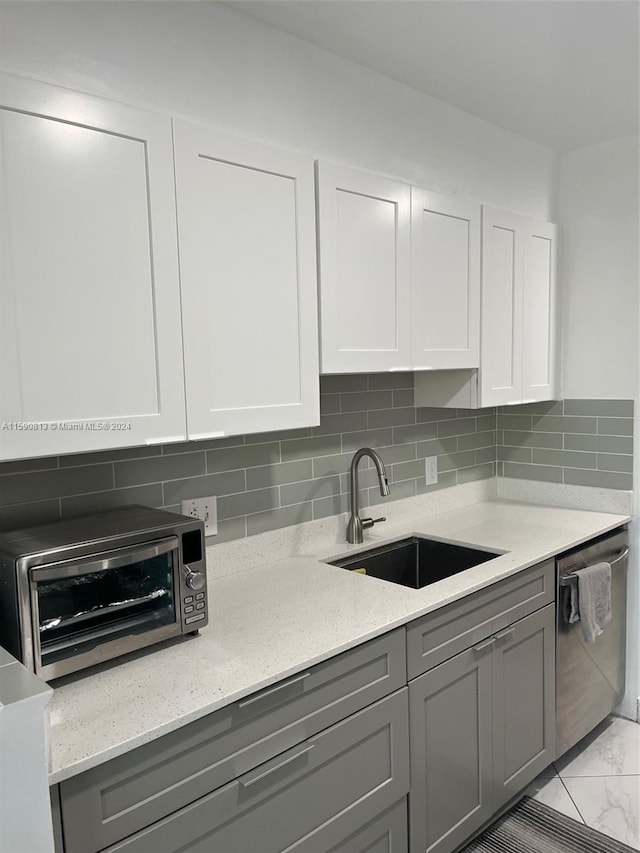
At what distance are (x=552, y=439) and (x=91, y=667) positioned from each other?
2340 millimetres

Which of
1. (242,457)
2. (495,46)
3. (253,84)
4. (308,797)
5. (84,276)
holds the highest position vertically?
(495,46)

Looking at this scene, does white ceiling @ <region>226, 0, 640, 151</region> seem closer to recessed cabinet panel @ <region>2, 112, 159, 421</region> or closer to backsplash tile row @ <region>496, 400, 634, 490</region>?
recessed cabinet panel @ <region>2, 112, 159, 421</region>

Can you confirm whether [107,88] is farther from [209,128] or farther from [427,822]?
[427,822]

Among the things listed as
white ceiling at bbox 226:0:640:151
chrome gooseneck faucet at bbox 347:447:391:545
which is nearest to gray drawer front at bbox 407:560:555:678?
chrome gooseneck faucet at bbox 347:447:391:545

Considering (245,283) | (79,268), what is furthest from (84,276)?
(245,283)

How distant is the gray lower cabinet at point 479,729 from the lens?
6.11 ft

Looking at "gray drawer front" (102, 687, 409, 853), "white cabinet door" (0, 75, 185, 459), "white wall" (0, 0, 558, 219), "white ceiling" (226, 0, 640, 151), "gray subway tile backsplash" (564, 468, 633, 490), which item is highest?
"white ceiling" (226, 0, 640, 151)

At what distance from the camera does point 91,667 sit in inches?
57.2

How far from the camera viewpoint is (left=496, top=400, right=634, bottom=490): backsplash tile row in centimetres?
286

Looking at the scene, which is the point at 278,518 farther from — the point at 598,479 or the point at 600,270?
the point at 600,270

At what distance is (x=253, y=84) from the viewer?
1812 mm

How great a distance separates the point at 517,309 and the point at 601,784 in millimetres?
1878

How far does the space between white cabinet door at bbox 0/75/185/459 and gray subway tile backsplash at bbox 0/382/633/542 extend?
0.35 m

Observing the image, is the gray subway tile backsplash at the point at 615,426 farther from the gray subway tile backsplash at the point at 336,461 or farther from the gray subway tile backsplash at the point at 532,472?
the gray subway tile backsplash at the point at 532,472
